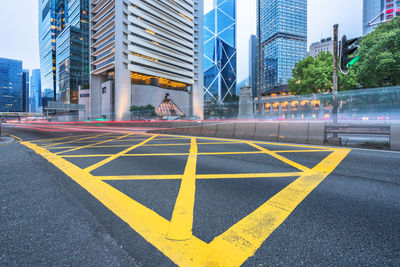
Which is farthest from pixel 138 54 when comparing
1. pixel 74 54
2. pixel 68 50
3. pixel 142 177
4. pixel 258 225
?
pixel 258 225

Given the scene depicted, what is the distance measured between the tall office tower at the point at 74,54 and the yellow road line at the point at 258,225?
84.8 m

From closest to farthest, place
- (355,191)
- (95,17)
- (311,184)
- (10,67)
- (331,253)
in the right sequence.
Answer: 1. (331,253)
2. (355,191)
3. (311,184)
4. (95,17)
5. (10,67)

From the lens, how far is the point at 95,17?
57562mm

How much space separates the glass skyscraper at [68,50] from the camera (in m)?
71.2

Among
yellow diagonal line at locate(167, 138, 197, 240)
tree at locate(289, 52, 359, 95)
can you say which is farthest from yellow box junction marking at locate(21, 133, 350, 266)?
tree at locate(289, 52, 359, 95)

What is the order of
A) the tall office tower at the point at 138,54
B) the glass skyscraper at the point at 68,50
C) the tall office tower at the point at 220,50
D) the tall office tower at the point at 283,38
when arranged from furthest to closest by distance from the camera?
the tall office tower at the point at 283,38, the tall office tower at the point at 220,50, the glass skyscraper at the point at 68,50, the tall office tower at the point at 138,54

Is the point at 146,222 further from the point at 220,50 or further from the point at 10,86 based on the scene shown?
the point at 10,86

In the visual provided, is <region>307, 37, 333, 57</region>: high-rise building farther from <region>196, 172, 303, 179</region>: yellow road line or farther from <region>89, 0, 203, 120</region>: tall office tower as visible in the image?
<region>196, 172, 303, 179</region>: yellow road line

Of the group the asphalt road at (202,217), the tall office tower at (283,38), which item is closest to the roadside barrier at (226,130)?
the asphalt road at (202,217)

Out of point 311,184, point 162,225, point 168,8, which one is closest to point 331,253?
point 162,225

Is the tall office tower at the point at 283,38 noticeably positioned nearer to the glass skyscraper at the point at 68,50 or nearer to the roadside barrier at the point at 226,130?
the glass skyscraper at the point at 68,50

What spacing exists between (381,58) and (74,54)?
300 feet

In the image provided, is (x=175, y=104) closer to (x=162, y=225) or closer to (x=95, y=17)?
(x=95, y=17)

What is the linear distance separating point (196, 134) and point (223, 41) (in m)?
134
